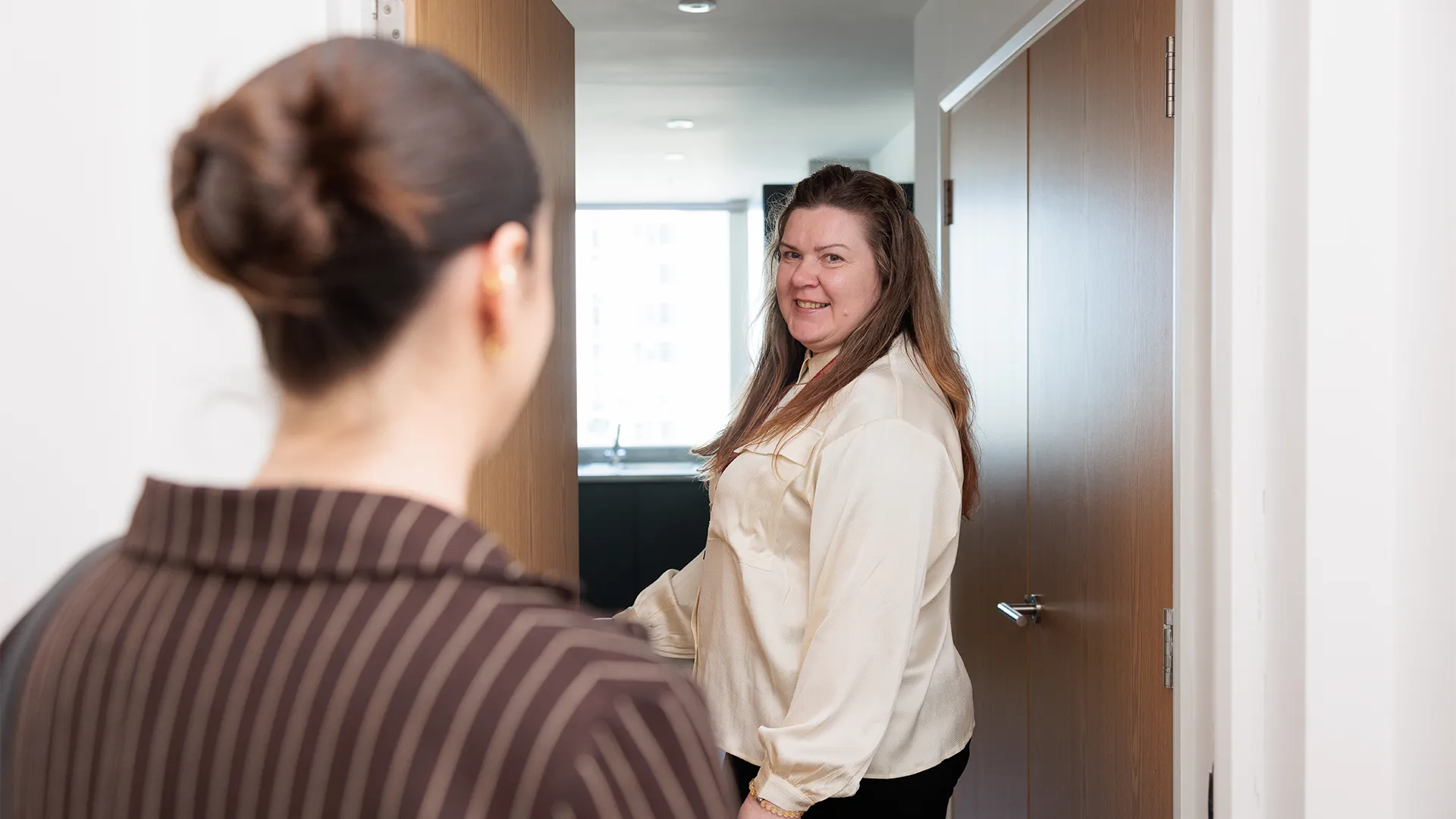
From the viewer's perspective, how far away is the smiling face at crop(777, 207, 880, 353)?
64.2 inches

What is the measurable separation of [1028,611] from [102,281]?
64.4 inches

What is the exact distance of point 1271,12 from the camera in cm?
111

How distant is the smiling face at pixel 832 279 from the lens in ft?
5.35

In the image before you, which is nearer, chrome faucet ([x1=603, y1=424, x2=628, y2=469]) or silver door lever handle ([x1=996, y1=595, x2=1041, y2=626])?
silver door lever handle ([x1=996, y1=595, x2=1041, y2=626])

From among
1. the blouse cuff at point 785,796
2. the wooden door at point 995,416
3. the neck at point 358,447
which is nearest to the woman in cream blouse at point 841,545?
the blouse cuff at point 785,796

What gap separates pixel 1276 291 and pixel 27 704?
110cm

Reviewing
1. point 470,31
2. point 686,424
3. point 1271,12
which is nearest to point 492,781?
point 1271,12

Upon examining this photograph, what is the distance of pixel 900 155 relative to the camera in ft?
18.9

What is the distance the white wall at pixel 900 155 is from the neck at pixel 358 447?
5071mm

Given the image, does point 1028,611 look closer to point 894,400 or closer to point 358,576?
point 894,400

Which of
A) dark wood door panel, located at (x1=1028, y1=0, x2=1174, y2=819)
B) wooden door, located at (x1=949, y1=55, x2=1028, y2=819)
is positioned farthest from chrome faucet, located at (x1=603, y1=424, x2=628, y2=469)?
dark wood door panel, located at (x1=1028, y1=0, x2=1174, y2=819)

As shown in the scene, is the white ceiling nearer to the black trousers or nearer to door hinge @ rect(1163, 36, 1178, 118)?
door hinge @ rect(1163, 36, 1178, 118)

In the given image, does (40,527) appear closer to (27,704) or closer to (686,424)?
(27,704)

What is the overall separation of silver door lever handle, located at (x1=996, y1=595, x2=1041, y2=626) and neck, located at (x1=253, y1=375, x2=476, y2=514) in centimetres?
175
